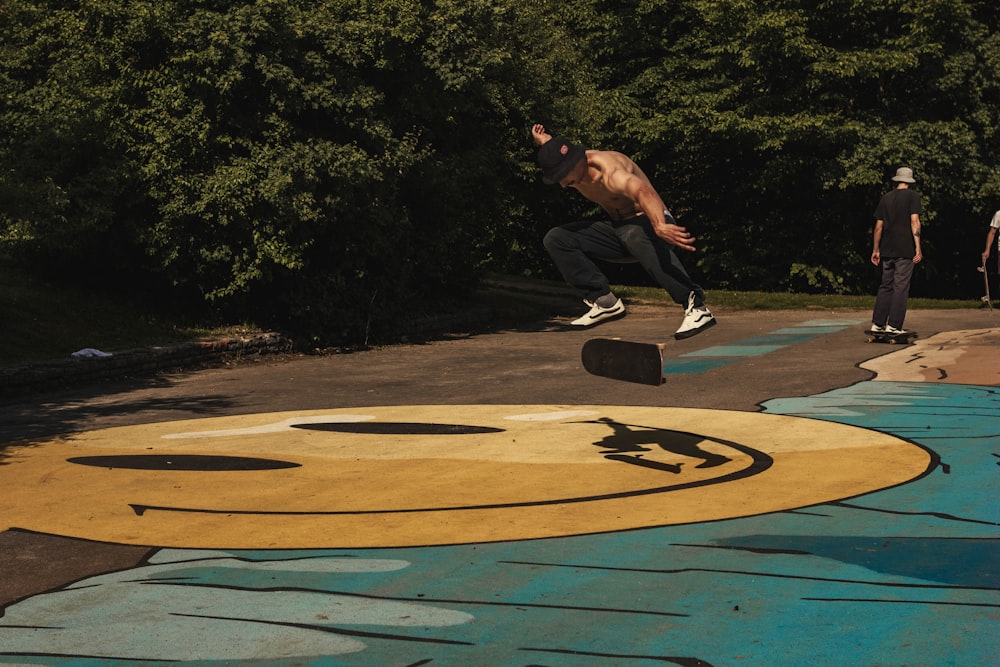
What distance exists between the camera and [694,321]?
9633 mm

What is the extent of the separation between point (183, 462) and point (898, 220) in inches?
446

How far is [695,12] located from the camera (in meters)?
35.3

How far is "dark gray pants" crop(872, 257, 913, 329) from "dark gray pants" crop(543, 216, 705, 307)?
7.96m

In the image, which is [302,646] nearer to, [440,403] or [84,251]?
[440,403]

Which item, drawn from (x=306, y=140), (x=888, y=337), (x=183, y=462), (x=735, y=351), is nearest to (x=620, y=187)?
(x=183, y=462)

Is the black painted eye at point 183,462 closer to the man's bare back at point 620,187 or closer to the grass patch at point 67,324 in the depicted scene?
the man's bare back at point 620,187

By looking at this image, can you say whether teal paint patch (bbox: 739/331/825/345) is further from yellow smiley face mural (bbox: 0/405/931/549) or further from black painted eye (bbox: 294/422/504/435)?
black painted eye (bbox: 294/422/504/435)

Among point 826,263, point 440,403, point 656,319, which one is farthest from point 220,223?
point 826,263

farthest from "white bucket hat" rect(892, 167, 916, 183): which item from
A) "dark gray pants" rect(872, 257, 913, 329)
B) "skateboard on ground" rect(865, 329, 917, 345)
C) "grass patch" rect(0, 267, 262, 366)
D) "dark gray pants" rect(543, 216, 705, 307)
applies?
"grass patch" rect(0, 267, 262, 366)

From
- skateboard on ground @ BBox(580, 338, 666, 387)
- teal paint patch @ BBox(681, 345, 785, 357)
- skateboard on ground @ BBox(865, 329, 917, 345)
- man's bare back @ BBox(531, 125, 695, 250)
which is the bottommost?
teal paint patch @ BBox(681, 345, 785, 357)

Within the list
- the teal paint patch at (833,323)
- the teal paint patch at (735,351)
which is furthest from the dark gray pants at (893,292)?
the teal paint patch at (833,323)

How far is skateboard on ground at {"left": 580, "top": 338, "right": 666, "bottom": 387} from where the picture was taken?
8.98 metres

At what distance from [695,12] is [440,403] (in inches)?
1006

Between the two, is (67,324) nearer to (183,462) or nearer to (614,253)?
(183,462)
